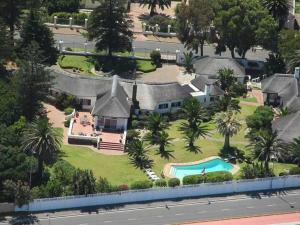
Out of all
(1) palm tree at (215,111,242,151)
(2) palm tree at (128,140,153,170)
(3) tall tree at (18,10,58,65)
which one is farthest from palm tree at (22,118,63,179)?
(3) tall tree at (18,10,58,65)

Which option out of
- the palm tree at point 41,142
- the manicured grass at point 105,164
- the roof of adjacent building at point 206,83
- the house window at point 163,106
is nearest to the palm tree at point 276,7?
the roof of adjacent building at point 206,83

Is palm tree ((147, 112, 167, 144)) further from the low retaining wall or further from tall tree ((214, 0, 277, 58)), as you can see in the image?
tall tree ((214, 0, 277, 58))

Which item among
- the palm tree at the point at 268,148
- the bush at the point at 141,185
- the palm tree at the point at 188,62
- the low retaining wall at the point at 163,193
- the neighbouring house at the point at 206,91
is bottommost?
the low retaining wall at the point at 163,193

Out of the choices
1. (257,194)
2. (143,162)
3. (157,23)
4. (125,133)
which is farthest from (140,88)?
(157,23)

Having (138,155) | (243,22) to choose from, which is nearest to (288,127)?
(138,155)

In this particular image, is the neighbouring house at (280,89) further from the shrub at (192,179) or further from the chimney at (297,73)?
the shrub at (192,179)

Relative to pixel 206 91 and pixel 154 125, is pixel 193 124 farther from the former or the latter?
pixel 206 91
